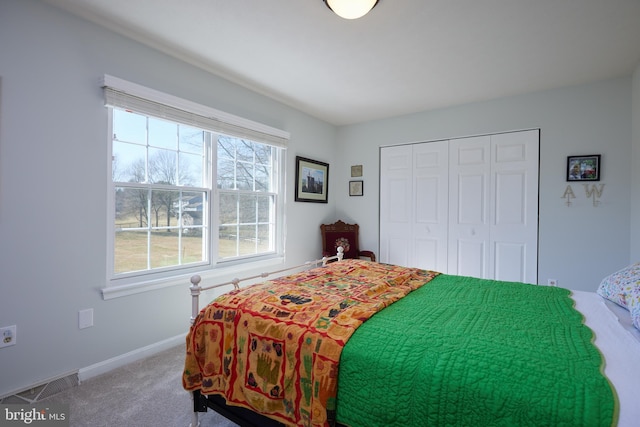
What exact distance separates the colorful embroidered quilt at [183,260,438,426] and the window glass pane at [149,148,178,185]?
1.46 m

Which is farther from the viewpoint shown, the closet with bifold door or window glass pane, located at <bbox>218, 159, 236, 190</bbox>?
the closet with bifold door

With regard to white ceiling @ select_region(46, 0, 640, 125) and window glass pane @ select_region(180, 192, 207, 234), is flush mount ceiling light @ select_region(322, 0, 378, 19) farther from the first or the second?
window glass pane @ select_region(180, 192, 207, 234)

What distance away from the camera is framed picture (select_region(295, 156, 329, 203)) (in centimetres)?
399

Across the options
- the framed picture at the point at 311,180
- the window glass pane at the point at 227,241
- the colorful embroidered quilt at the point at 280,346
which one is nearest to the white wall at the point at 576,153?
the framed picture at the point at 311,180

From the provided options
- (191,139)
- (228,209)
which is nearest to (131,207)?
(191,139)

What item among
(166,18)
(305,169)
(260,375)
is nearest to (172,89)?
(166,18)

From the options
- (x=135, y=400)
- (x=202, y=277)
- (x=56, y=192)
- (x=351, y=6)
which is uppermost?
(x=351, y=6)

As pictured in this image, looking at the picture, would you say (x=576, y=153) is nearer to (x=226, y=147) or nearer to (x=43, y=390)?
(x=226, y=147)

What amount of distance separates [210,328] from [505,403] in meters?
1.27

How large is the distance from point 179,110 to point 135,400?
2.17 meters

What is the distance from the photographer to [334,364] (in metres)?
1.16

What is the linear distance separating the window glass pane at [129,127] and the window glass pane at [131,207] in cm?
40

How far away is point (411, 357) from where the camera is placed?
109 centimetres

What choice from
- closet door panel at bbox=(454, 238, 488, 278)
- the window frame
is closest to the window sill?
the window frame
